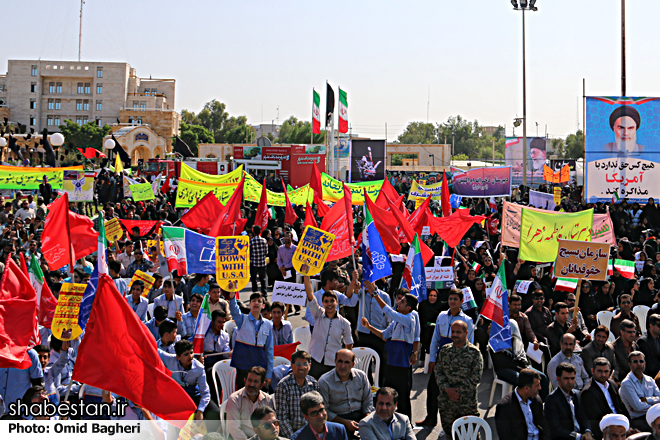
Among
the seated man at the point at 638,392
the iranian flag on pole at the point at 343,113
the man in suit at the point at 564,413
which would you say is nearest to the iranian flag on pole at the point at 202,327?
the man in suit at the point at 564,413

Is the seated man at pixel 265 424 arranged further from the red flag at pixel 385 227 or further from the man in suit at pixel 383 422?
the red flag at pixel 385 227

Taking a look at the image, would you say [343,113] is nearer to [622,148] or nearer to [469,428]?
[622,148]

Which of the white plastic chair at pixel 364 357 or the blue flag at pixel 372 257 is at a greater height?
the blue flag at pixel 372 257

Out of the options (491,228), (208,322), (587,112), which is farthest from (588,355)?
(587,112)

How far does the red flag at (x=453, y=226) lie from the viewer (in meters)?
13.6

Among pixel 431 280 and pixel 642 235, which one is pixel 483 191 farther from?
pixel 431 280

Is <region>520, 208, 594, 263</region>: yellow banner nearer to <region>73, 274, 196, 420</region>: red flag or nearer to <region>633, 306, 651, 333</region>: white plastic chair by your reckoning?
<region>633, 306, 651, 333</region>: white plastic chair

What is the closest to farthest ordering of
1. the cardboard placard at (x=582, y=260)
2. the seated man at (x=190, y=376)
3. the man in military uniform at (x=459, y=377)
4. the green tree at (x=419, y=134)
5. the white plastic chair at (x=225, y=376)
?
1. the seated man at (x=190, y=376)
2. the man in military uniform at (x=459, y=377)
3. the white plastic chair at (x=225, y=376)
4. the cardboard placard at (x=582, y=260)
5. the green tree at (x=419, y=134)

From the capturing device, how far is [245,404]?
19.8 ft

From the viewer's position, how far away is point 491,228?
17562 mm

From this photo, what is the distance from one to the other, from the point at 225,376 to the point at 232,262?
1.84m

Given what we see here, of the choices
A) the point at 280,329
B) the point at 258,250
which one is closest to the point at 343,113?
the point at 258,250

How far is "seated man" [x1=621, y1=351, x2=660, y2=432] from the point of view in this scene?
7.02m

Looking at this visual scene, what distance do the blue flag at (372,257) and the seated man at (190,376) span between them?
8.67 ft
